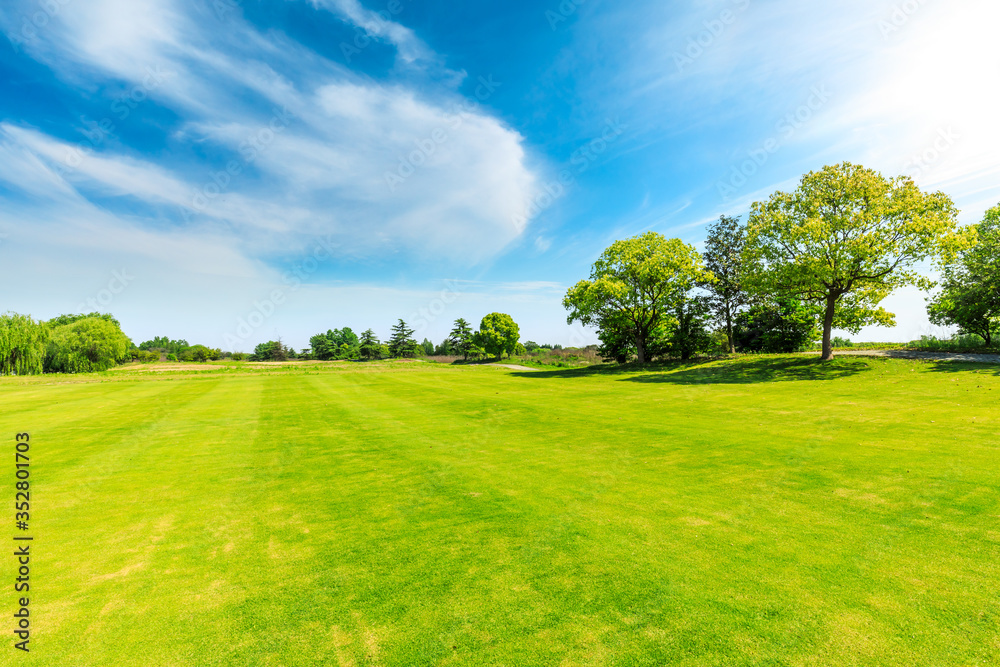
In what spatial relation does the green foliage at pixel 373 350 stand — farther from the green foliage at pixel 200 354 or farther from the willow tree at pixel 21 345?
the willow tree at pixel 21 345

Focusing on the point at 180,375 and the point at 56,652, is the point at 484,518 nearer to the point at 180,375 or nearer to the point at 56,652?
the point at 56,652

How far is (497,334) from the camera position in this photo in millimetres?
83812

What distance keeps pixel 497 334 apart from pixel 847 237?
63224 millimetres

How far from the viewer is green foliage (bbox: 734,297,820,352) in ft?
120

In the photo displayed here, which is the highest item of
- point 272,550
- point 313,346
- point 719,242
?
point 719,242

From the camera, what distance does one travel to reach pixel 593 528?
577 cm

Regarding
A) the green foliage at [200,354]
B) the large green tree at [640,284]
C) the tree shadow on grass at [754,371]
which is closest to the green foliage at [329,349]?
the green foliage at [200,354]

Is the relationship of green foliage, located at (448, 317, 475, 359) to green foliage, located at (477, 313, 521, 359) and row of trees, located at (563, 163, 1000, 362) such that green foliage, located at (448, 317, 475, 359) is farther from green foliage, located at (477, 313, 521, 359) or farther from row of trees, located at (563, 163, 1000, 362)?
row of trees, located at (563, 163, 1000, 362)

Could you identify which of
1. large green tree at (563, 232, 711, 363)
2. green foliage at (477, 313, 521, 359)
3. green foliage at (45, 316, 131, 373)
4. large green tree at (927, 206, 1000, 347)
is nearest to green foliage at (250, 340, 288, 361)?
green foliage at (45, 316, 131, 373)

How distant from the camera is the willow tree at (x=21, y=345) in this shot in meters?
53.7

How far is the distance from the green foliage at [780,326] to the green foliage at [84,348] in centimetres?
9930

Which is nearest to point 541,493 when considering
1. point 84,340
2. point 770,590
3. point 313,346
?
point 770,590

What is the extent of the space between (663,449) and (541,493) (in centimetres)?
458

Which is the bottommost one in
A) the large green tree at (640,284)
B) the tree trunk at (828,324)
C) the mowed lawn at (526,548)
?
the mowed lawn at (526,548)
